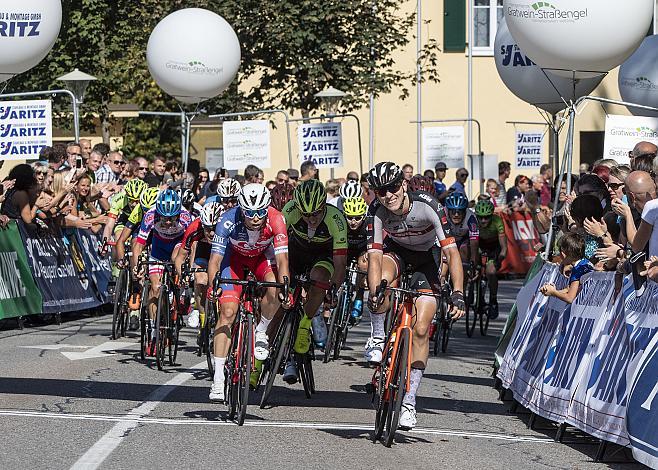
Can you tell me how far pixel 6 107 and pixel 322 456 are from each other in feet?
41.8

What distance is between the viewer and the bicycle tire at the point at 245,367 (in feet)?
35.2

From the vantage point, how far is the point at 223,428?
417 inches

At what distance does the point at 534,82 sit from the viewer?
15.4 m

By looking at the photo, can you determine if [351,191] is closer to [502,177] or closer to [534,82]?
[534,82]

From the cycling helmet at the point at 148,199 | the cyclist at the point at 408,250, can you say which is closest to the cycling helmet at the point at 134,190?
the cycling helmet at the point at 148,199

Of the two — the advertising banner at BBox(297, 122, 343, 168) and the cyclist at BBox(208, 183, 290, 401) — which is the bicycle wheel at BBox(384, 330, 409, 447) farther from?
the advertising banner at BBox(297, 122, 343, 168)

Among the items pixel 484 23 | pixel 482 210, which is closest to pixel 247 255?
pixel 482 210

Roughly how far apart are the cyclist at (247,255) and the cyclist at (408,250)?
2.57ft

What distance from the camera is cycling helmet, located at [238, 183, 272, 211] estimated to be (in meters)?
11.1

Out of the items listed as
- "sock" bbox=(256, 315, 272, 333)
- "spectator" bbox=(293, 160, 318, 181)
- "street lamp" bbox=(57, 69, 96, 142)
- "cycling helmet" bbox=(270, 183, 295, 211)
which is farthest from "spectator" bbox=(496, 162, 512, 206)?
"sock" bbox=(256, 315, 272, 333)

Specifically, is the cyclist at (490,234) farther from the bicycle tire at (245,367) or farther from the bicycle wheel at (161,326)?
the bicycle tire at (245,367)

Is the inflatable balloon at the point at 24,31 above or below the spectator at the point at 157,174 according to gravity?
above

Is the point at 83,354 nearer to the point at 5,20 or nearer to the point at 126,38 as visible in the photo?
the point at 5,20

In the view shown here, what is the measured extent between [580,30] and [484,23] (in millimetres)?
28845
